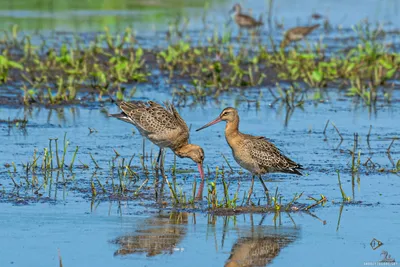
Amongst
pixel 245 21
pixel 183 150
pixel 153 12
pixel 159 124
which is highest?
pixel 153 12

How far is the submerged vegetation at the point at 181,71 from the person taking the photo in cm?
1527

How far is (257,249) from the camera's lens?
7730mm

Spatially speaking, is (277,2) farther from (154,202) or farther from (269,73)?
(154,202)

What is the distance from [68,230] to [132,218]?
67cm

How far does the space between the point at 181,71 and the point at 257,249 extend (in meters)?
9.64

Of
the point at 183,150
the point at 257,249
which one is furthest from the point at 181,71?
the point at 257,249

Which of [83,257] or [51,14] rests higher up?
[51,14]

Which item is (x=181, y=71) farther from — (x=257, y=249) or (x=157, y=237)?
(x=257, y=249)

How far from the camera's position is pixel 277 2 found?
2864 centimetres

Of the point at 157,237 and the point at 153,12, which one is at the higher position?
the point at 153,12

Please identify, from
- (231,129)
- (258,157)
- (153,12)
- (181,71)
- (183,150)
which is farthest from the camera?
(153,12)

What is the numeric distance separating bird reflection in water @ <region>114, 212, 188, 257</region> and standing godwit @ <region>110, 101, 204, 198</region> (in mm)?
2263

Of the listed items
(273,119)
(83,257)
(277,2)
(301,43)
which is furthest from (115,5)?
(83,257)

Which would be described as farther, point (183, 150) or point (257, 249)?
point (183, 150)
